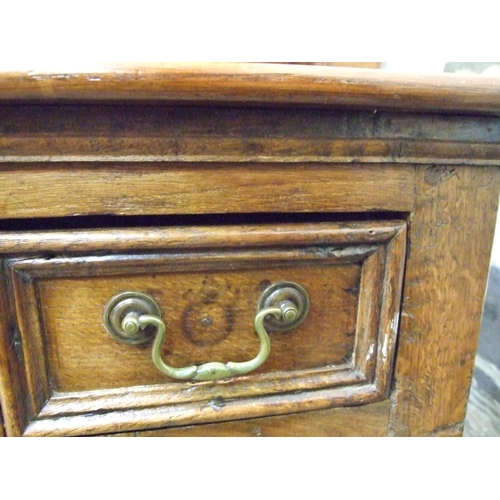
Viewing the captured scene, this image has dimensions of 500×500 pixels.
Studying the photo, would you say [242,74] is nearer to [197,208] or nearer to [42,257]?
[197,208]

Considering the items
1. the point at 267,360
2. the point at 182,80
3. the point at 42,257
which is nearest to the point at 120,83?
the point at 182,80

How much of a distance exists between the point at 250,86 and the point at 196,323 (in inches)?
8.3

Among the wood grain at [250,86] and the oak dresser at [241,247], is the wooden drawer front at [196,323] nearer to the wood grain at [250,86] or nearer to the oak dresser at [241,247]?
the oak dresser at [241,247]

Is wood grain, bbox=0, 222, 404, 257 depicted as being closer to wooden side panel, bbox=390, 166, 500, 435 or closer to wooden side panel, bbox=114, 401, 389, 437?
wooden side panel, bbox=390, 166, 500, 435

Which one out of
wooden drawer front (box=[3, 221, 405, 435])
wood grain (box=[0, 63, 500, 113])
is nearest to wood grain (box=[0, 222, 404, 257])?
wooden drawer front (box=[3, 221, 405, 435])

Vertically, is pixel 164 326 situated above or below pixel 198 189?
below

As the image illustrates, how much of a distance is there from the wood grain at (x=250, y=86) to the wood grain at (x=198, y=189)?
0.19 ft

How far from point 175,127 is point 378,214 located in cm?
21

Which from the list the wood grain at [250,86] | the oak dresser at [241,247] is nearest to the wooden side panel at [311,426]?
the oak dresser at [241,247]

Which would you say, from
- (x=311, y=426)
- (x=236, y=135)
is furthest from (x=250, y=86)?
(x=311, y=426)

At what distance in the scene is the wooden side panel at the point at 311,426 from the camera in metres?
0.37

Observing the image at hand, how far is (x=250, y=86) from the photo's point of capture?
0.88 feet

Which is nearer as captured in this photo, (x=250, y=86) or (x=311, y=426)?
(x=250, y=86)

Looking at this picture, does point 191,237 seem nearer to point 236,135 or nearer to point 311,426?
point 236,135
